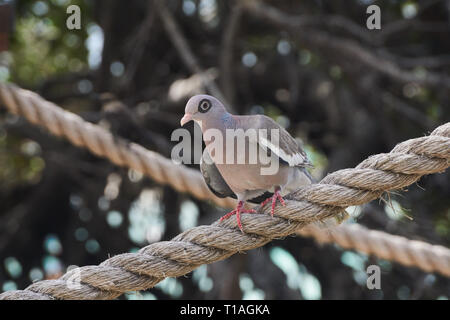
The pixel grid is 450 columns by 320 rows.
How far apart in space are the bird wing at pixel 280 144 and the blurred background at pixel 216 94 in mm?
1694

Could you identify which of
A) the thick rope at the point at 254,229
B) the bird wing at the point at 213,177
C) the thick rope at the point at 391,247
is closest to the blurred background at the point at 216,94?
the thick rope at the point at 391,247

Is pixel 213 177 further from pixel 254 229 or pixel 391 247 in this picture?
pixel 391 247

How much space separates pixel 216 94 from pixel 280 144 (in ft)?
5.74

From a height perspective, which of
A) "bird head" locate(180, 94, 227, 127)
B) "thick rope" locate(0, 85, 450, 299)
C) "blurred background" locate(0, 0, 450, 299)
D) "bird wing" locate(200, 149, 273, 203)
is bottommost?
"thick rope" locate(0, 85, 450, 299)

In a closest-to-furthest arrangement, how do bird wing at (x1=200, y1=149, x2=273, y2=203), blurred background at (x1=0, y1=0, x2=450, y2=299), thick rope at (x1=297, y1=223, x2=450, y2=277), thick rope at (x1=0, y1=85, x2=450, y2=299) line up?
thick rope at (x1=0, y1=85, x2=450, y2=299) < bird wing at (x1=200, y1=149, x2=273, y2=203) < thick rope at (x1=297, y1=223, x2=450, y2=277) < blurred background at (x1=0, y1=0, x2=450, y2=299)

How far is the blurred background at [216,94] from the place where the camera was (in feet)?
14.3

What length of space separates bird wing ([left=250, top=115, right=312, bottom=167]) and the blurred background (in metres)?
1.69

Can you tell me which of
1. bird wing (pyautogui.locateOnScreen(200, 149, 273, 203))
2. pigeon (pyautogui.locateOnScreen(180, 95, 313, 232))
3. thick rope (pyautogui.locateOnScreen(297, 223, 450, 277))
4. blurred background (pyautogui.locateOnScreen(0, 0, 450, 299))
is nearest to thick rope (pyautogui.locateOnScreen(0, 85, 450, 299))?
pigeon (pyautogui.locateOnScreen(180, 95, 313, 232))

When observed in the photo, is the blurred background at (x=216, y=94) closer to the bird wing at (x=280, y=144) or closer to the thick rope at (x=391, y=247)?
the thick rope at (x=391, y=247)

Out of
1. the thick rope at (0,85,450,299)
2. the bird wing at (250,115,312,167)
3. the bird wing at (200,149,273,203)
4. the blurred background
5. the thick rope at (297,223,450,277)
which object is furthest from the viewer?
the blurred background

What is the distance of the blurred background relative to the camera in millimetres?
4348

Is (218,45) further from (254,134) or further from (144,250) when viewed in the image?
(144,250)

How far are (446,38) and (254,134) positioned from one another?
11.1ft

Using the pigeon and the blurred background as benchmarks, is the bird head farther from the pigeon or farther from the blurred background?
the blurred background
